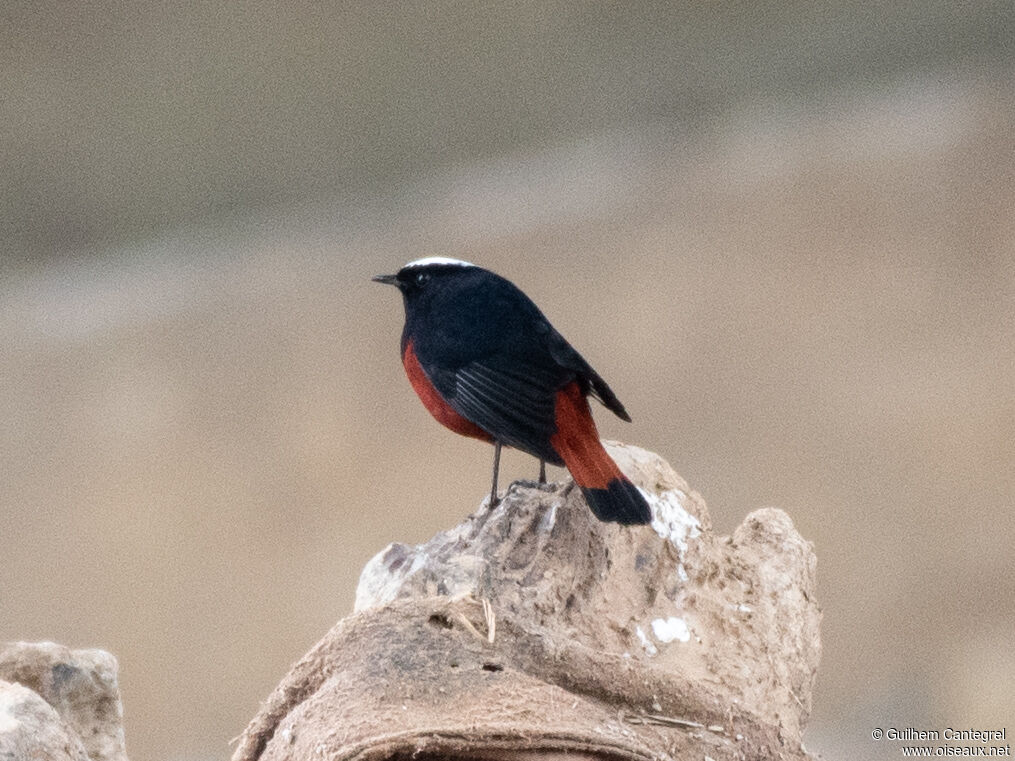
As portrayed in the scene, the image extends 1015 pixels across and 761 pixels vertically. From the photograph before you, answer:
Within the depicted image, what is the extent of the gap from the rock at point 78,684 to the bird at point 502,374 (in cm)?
65

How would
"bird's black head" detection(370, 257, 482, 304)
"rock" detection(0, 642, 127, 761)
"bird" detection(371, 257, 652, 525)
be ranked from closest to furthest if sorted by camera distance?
"rock" detection(0, 642, 127, 761)
"bird" detection(371, 257, 652, 525)
"bird's black head" detection(370, 257, 482, 304)

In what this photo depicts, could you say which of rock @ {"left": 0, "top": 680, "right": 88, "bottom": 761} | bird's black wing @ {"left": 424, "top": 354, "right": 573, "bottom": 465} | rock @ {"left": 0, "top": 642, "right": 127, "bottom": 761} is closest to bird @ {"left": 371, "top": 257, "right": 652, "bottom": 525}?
bird's black wing @ {"left": 424, "top": 354, "right": 573, "bottom": 465}

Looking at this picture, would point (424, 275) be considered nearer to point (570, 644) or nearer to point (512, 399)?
point (512, 399)

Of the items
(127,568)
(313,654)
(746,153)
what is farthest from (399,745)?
(127,568)

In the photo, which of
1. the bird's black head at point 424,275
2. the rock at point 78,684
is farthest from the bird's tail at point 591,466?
the rock at point 78,684

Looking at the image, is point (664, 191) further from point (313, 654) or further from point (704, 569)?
A: point (313, 654)

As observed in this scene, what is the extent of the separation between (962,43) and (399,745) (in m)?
3.92

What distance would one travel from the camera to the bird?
206cm

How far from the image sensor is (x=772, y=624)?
1855mm

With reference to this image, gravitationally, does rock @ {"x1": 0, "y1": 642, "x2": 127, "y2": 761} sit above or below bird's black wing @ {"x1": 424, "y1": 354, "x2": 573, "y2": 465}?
below

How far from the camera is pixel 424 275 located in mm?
2580

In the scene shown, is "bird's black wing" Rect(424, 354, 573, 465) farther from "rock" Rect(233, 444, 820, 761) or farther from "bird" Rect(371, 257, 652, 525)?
"rock" Rect(233, 444, 820, 761)

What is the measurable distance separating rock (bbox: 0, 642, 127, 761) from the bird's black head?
1081mm

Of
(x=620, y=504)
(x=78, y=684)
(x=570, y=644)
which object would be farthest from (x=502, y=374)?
(x=78, y=684)
